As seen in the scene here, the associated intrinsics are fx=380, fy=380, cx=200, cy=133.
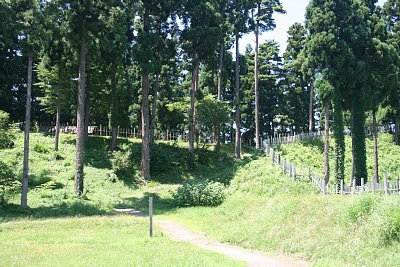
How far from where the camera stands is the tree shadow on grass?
1803 centimetres

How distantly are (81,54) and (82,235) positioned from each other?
13145 millimetres

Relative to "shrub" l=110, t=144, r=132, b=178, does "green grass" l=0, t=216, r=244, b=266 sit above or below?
below

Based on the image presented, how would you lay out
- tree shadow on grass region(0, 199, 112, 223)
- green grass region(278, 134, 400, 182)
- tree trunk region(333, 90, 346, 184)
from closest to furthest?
tree shadow on grass region(0, 199, 112, 223) < tree trunk region(333, 90, 346, 184) < green grass region(278, 134, 400, 182)

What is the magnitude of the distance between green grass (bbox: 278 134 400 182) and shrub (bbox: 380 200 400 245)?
20.2 meters

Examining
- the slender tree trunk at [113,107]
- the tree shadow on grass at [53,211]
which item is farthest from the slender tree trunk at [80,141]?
the slender tree trunk at [113,107]

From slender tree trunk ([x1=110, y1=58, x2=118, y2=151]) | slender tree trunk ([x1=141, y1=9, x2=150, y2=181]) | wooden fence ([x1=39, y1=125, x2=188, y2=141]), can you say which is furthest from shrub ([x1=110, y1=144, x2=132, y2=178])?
wooden fence ([x1=39, y1=125, x2=188, y2=141])

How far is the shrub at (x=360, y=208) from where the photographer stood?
37.0 ft

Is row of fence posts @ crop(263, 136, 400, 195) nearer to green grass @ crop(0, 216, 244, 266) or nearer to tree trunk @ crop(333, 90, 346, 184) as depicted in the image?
tree trunk @ crop(333, 90, 346, 184)

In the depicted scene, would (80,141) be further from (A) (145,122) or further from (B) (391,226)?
(B) (391,226)

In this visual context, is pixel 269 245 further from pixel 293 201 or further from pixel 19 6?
pixel 19 6

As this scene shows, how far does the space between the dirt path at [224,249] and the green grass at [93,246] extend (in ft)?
1.95

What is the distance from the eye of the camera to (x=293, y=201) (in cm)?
1451

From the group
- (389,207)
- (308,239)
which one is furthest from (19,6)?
(389,207)

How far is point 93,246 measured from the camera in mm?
11750
